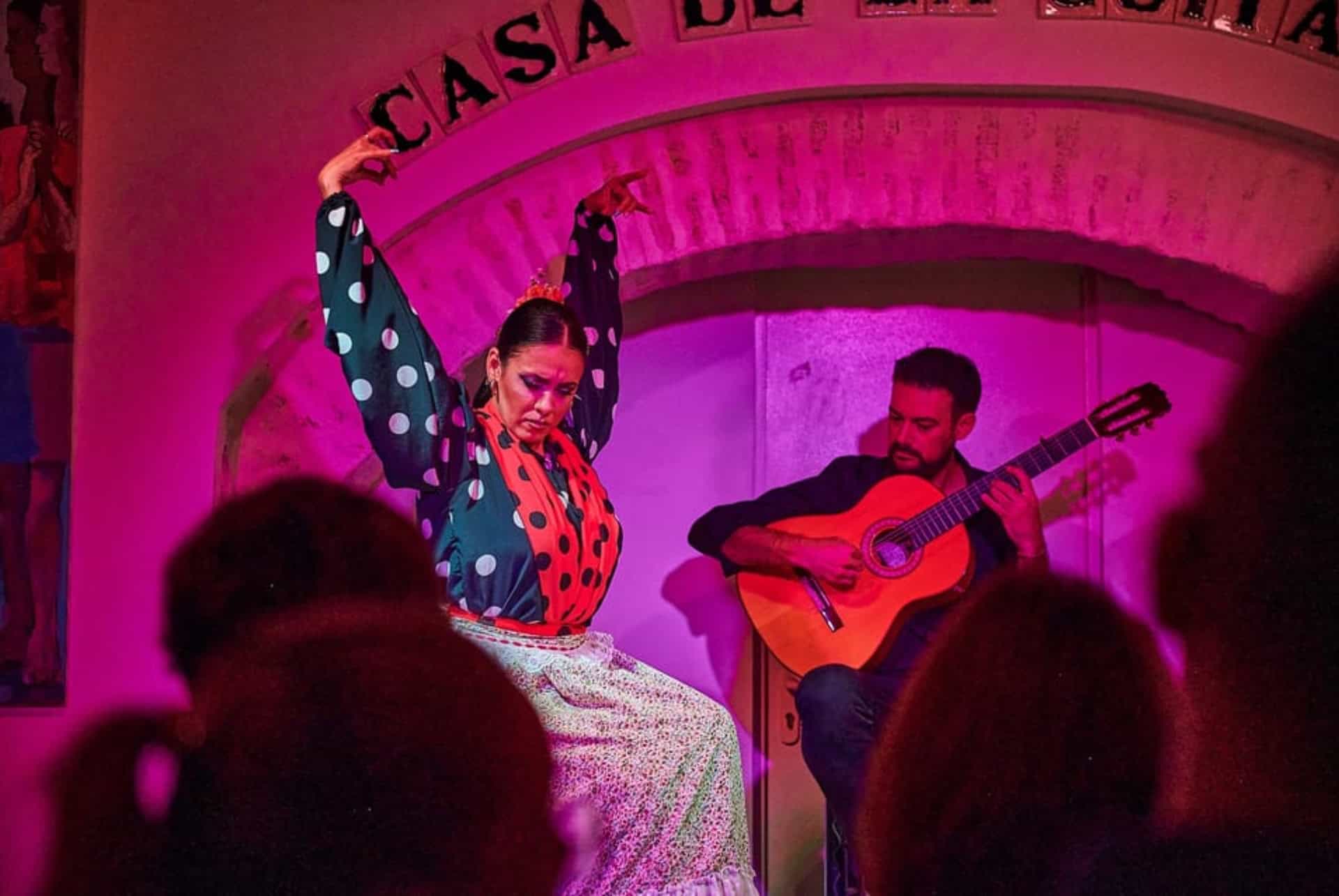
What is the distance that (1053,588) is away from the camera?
0.59 meters

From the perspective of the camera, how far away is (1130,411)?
2801 millimetres

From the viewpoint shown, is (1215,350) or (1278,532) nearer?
(1278,532)

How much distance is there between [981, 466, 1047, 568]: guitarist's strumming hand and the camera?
2752 mm

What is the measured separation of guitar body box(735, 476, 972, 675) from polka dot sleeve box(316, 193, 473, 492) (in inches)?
29.6

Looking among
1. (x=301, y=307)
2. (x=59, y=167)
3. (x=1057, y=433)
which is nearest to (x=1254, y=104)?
(x=1057, y=433)

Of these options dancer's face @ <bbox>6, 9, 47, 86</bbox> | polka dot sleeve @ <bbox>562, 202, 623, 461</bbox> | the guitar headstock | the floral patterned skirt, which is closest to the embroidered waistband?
→ the floral patterned skirt

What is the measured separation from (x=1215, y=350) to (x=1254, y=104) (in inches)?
20.5

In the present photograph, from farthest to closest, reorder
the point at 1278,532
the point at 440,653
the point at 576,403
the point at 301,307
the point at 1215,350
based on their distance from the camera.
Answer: the point at 1215,350, the point at 301,307, the point at 576,403, the point at 440,653, the point at 1278,532

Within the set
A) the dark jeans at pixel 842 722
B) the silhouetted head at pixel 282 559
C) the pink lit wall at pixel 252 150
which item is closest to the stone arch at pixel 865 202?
the pink lit wall at pixel 252 150

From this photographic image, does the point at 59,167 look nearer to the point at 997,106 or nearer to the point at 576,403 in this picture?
the point at 576,403

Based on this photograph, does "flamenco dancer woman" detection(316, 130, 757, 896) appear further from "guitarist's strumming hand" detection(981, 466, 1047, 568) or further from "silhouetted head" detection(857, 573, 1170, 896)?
"silhouetted head" detection(857, 573, 1170, 896)

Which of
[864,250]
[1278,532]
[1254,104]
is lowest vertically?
[1278,532]

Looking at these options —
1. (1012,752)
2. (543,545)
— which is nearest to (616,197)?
(543,545)

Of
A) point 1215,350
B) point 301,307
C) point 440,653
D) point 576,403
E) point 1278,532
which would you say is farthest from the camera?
point 1215,350
